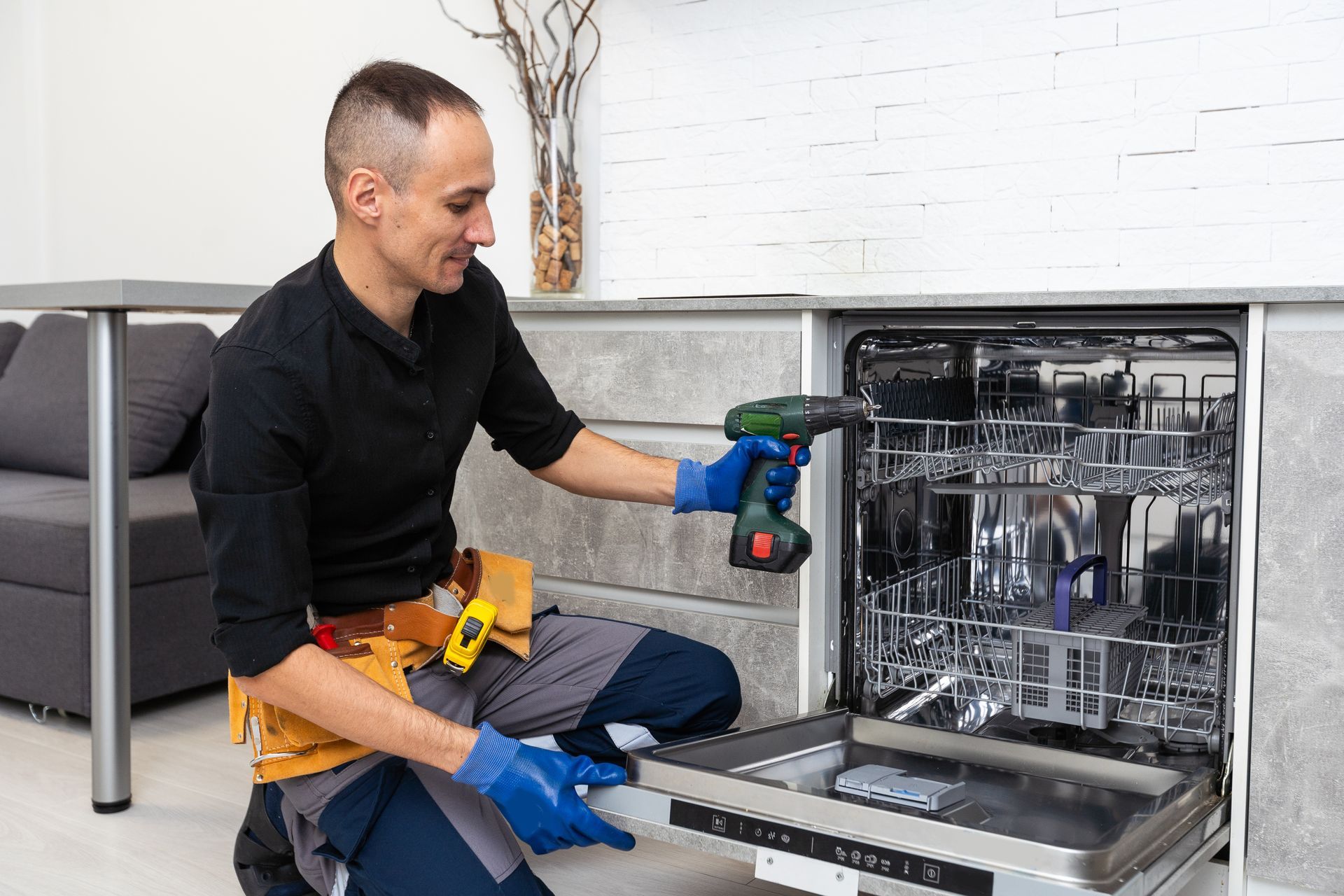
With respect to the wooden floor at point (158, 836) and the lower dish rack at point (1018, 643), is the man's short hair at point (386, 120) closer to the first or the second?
the lower dish rack at point (1018, 643)

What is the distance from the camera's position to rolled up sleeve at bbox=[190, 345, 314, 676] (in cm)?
137

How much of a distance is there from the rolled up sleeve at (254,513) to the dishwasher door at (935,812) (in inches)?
16.6

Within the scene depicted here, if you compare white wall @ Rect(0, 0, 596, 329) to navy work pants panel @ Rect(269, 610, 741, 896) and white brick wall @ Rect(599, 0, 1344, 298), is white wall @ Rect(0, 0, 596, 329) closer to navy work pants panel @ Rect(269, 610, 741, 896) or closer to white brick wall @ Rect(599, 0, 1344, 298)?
white brick wall @ Rect(599, 0, 1344, 298)

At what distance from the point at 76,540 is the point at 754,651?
1.56 m

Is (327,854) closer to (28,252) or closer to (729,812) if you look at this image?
(729,812)

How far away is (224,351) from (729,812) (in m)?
0.80

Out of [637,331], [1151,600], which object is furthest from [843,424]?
[1151,600]

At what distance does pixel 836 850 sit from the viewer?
3.96 feet

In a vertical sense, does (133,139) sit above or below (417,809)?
above

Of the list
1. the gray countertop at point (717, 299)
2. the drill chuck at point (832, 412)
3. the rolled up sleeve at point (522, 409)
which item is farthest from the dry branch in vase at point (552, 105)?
the drill chuck at point (832, 412)

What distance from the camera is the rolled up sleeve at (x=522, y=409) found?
5.90 ft

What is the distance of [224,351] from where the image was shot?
144 centimetres

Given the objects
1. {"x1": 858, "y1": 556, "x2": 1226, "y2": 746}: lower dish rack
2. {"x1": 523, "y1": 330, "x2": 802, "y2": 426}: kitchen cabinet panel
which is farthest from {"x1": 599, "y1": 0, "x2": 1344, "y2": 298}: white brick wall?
{"x1": 523, "y1": 330, "x2": 802, "y2": 426}: kitchen cabinet panel

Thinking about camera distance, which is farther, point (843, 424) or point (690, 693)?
point (690, 693)
